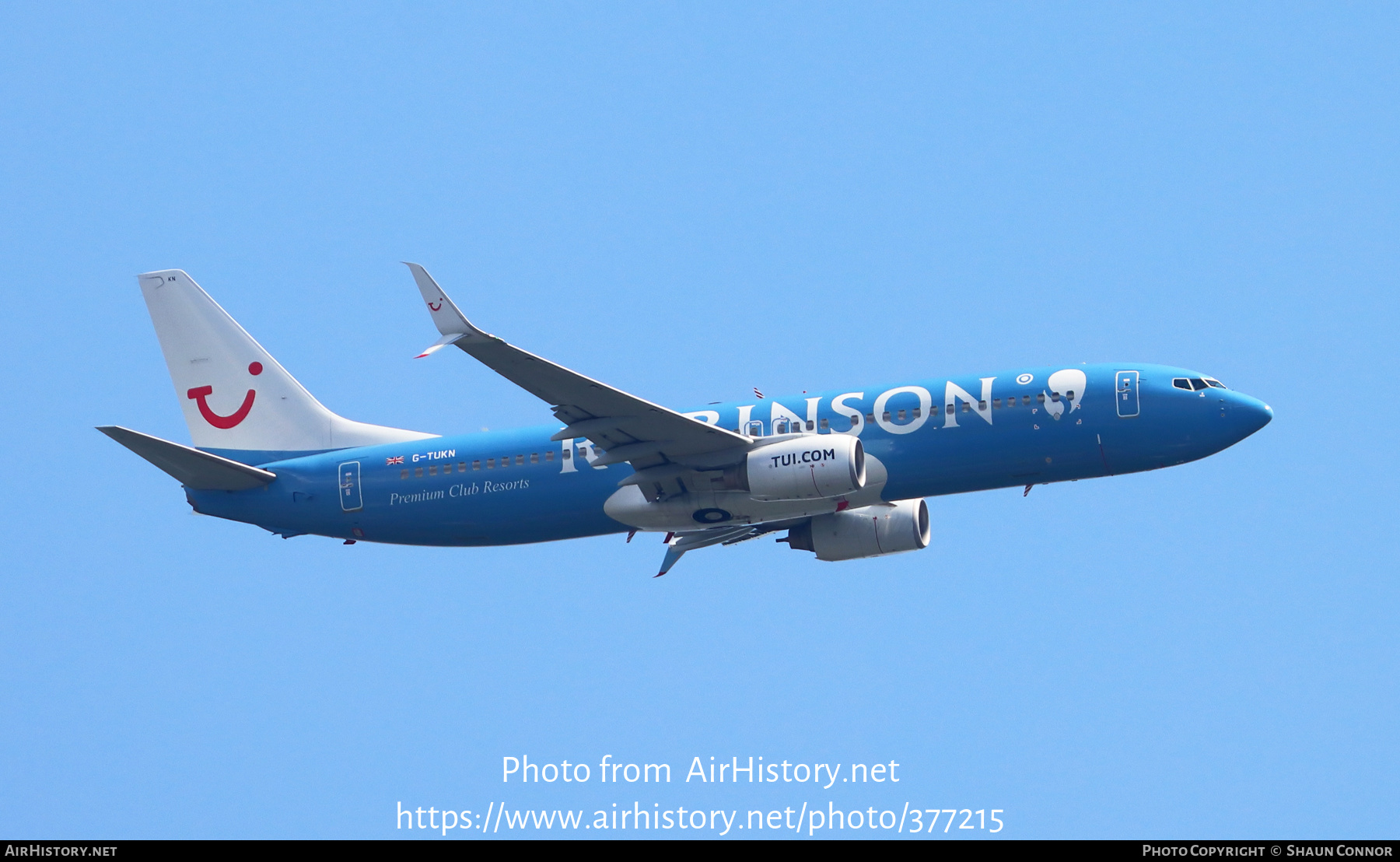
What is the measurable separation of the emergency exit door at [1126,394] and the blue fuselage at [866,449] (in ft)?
0.10

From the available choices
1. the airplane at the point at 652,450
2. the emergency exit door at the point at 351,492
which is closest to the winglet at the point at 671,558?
the airplane at the point at 652,450

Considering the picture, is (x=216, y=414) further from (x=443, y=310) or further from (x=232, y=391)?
(x=443, y=310)

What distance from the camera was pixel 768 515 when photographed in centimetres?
4338

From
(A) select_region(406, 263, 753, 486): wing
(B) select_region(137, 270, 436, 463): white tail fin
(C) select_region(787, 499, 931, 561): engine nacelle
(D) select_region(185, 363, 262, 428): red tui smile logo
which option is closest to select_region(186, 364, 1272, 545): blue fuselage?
(B) select_region(137, 270, 436, 463): white tail fin

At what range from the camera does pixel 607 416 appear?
41.0 metres

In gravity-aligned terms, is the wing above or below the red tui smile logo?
below

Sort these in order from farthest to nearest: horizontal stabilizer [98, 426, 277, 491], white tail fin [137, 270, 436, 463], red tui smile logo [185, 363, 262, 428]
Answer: red tui smile logo [185, 363, 262, 428], white tail fin [137, 270, 436, 463], horizontal stabilizer [98, 426, 277, 491]

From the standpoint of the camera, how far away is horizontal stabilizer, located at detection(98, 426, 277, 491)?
4300cm

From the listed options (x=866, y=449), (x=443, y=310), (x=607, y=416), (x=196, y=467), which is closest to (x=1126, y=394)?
(x=866, y=449)

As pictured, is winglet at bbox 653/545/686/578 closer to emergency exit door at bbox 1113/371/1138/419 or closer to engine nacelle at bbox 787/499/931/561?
engine nacelle at bbox 787/499/931/561

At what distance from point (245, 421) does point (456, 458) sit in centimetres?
814

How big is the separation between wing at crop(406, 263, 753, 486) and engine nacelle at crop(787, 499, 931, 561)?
5.63 meters

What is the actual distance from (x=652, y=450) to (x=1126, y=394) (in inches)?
511
